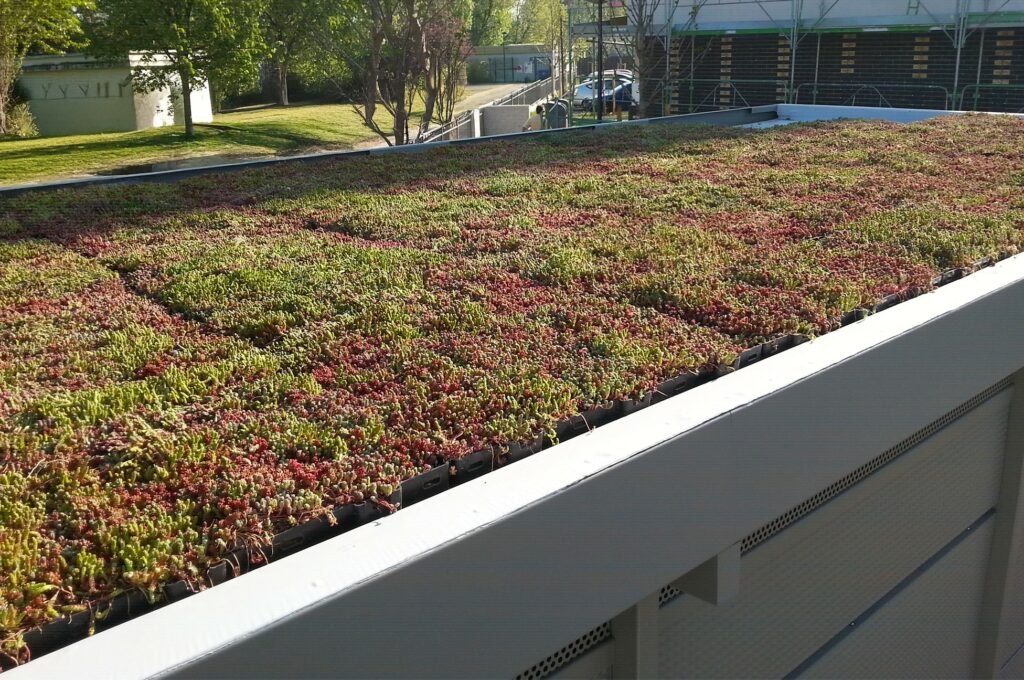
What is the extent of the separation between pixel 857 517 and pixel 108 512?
3.22 meters

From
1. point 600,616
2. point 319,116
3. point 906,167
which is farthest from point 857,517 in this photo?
point 319,116

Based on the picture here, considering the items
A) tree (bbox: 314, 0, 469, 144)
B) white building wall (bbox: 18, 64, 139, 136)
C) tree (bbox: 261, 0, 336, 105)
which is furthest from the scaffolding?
white building wall (bbox: 18, 64, 139, 136)

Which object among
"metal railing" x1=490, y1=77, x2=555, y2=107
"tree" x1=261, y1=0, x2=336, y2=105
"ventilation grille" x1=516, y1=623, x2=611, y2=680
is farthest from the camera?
"metal railing" x1=490, y1=77, x2=555, y2=107

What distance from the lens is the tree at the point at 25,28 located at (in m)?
23.2

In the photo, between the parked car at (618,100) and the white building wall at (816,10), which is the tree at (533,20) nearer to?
the parked car at (618,100)

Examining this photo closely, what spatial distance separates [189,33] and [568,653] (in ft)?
79.0

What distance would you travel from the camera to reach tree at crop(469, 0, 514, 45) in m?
49.7

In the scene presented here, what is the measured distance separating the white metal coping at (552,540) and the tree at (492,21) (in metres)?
46.6

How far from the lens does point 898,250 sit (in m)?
4.79

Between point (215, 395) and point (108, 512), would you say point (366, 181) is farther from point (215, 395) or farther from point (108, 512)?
point (108, 512)

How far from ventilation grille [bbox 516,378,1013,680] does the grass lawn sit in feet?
65.5

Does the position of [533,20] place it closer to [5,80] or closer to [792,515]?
[5,80]

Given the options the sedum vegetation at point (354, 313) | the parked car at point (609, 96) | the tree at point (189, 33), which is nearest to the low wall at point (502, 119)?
the parked car at point (609, 96)

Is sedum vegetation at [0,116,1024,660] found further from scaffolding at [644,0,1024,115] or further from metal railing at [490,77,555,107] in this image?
metal railing at [490,77,555,107]
